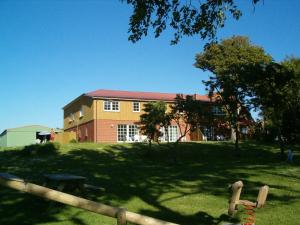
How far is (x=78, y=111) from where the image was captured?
54656 millimetres

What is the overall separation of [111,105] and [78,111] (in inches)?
328

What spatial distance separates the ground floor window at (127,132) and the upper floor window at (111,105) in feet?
6.58

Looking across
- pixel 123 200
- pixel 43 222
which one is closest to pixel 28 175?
pixel 123 200

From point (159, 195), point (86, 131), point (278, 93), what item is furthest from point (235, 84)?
point (86, 131)

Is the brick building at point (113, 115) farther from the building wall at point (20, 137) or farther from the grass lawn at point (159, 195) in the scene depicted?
the grass lawn at point (159, 195)

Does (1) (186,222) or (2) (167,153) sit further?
(2) (167,153)

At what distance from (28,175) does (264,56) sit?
117 ft

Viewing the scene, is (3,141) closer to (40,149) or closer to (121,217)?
(40,149)

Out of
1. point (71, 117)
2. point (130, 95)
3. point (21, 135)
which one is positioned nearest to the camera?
point (130, 95)

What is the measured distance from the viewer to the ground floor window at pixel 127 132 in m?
48.1

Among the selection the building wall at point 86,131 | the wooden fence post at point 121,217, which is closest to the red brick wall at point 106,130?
the building wall at point 86,131

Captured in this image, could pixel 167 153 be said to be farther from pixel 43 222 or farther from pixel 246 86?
pixel 43 222

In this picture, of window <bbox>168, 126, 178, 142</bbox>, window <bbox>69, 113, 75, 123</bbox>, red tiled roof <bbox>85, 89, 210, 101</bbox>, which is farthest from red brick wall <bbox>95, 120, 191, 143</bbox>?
window <bbox>69, 113, 75, 123</bbox>

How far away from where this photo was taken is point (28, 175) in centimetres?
1752
